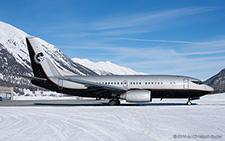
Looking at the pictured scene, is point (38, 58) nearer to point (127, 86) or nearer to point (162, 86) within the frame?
point (127, 86)

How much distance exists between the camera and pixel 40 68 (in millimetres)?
31281

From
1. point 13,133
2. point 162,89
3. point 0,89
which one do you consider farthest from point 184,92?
point 0,89

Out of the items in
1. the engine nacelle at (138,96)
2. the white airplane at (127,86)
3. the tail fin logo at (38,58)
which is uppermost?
the tail fin logo at (38,58)

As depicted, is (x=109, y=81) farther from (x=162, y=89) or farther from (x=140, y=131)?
(x=140, y=131)

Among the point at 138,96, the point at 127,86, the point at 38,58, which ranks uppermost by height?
the point at 38,58

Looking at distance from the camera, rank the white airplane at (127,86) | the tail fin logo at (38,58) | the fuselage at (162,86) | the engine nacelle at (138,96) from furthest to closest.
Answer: the tail fin logo at (38,58)
the fuselage at (162,86)
the white airplane at (127,86)
the engine nacelle at (138,96)

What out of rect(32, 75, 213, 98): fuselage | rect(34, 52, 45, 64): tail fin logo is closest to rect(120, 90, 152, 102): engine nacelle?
rect(32, 75, 213, 98): fuselage

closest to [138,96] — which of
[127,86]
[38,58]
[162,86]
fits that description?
[127,86]

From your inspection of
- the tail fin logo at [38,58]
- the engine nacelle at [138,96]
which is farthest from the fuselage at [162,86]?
the tail fin logo at [38,58]

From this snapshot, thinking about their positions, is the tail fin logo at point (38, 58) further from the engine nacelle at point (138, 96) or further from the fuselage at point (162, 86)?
the engine nacelle at point (138, 96)

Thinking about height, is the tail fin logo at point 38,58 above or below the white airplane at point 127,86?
above

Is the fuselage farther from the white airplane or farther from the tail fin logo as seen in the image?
the tail fin logo

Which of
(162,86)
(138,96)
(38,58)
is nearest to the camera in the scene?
(138,96)

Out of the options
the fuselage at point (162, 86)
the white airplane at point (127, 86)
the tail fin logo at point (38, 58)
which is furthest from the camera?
the tail fin logo at point (38, 58)
